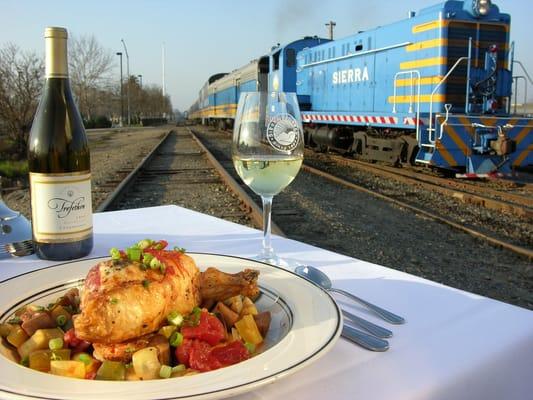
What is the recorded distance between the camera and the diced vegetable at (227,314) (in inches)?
36.0

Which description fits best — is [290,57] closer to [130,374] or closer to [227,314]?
[227,314]

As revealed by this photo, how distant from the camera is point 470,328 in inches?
39.2

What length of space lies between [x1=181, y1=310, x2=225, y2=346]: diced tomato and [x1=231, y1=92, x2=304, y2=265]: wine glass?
1.67 ft

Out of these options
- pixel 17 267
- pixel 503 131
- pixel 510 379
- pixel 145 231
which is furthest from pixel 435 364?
pixel 503 131

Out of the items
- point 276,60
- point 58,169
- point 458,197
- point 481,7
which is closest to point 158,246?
point 58,169

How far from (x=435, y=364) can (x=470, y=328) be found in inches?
7.2

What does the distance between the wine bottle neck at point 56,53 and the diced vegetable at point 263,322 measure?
985 mm

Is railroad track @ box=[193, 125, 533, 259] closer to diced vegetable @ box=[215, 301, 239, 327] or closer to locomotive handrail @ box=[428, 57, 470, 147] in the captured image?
locomotive handrail @ box=[428, 57, 470, 147]

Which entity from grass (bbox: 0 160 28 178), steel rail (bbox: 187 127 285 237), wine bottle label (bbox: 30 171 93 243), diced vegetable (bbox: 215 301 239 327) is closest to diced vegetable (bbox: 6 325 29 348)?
diced vegetable (bbox: 215 301 239 327)

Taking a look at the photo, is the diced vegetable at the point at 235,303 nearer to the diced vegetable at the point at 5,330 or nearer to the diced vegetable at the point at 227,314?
the diced vegetable at the point at 227,314

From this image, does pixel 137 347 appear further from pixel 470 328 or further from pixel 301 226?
pixel 301 226

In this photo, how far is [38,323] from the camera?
87 centimetres

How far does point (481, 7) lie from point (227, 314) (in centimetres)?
991

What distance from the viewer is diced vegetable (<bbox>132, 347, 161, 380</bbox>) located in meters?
0.72
